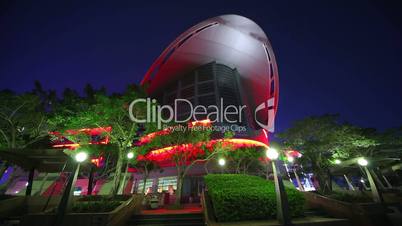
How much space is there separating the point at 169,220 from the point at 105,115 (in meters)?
6.92

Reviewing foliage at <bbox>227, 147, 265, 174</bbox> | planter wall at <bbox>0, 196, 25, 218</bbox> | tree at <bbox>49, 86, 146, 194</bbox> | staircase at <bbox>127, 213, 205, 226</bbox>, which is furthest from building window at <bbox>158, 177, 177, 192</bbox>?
staircase at <bbox>127, 213, 205, 226</bbox>

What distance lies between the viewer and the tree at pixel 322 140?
15430 millimetres

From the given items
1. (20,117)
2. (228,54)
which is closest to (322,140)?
(20,117)

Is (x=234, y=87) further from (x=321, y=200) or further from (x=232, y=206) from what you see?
(x=232, y=206)

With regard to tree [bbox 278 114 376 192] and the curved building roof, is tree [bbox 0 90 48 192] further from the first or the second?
the curved building roof

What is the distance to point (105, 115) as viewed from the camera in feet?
39.0

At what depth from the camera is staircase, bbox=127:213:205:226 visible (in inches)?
344

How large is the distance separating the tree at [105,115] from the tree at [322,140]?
41.3 ft

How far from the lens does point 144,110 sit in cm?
1286

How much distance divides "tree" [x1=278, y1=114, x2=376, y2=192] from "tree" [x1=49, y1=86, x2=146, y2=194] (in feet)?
41.3

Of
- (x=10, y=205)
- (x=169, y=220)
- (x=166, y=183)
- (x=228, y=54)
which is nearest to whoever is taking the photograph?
(x=169, y=220)

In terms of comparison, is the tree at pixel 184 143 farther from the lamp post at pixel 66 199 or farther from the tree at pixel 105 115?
the lamp post at pixel 66 199

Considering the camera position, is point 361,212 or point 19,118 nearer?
point 361,212

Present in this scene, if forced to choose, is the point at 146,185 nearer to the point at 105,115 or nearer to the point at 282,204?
the point at 105,115
